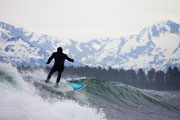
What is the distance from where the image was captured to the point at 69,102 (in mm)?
12180

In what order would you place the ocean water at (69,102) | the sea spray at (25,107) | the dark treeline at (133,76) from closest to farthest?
the sea spray at (25,107), the ocean water at (69,102), the dark treeline at (133,76)

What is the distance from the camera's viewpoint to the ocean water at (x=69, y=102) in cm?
851

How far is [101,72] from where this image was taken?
17100 cm

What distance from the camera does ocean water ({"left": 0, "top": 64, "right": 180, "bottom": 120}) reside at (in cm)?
851

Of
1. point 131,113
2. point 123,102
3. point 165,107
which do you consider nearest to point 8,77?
point 131,113

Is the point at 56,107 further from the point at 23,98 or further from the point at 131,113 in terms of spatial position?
the point at 131,113

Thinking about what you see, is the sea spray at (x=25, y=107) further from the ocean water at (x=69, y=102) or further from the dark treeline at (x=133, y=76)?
the dark treeline at (x=133, y=76)

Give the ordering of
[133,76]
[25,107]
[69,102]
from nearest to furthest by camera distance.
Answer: [25,107] → [69,102] → [133,76]

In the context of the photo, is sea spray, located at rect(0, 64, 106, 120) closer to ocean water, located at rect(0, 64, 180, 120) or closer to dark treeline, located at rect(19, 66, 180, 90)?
ocean water, located at rect(0, 64, 180, 120)

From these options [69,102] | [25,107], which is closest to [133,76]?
[69,102]

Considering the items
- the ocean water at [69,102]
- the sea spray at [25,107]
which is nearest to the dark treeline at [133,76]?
the ocean water at [69,102]

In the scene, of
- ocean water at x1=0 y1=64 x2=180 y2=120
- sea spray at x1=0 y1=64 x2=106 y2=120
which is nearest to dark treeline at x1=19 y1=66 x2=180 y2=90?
ocean water at x1=0 y1=64 x2=180 y2=120

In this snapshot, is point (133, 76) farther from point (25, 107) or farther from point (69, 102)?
point (25, 107)

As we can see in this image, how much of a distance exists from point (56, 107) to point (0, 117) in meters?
3.01
